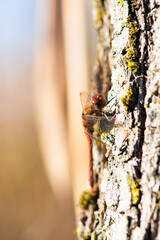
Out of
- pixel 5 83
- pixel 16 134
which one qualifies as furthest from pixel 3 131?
pixel 5 83

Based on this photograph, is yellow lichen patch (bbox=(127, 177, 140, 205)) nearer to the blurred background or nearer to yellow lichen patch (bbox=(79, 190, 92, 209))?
yellow lichen patch (bbox=(79, 190, 92, 209))

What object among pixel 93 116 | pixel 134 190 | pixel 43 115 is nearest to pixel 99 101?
pixel 93 116

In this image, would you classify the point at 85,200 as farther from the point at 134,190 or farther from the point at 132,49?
the point at 132,49

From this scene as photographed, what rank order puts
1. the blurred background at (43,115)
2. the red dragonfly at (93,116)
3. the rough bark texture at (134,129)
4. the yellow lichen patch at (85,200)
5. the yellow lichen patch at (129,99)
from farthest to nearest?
the blurred background at (43,115) → the yellow lichen patch at (85,200) → the red dragonfly at (93,116) → the yellow lichen patch at (129,99) → the rough bark texture at (134,129)

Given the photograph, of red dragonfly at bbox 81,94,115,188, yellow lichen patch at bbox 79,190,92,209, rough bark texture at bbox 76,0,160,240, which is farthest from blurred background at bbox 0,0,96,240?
rough bark texture at bbox 76,0,160,240

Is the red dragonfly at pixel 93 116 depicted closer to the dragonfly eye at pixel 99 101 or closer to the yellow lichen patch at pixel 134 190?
the dragonfly eye at pixel 99 101

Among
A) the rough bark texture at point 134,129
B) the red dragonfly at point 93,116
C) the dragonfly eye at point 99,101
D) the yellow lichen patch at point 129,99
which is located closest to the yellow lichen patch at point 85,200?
A: the red dragonfly at point 93,116
